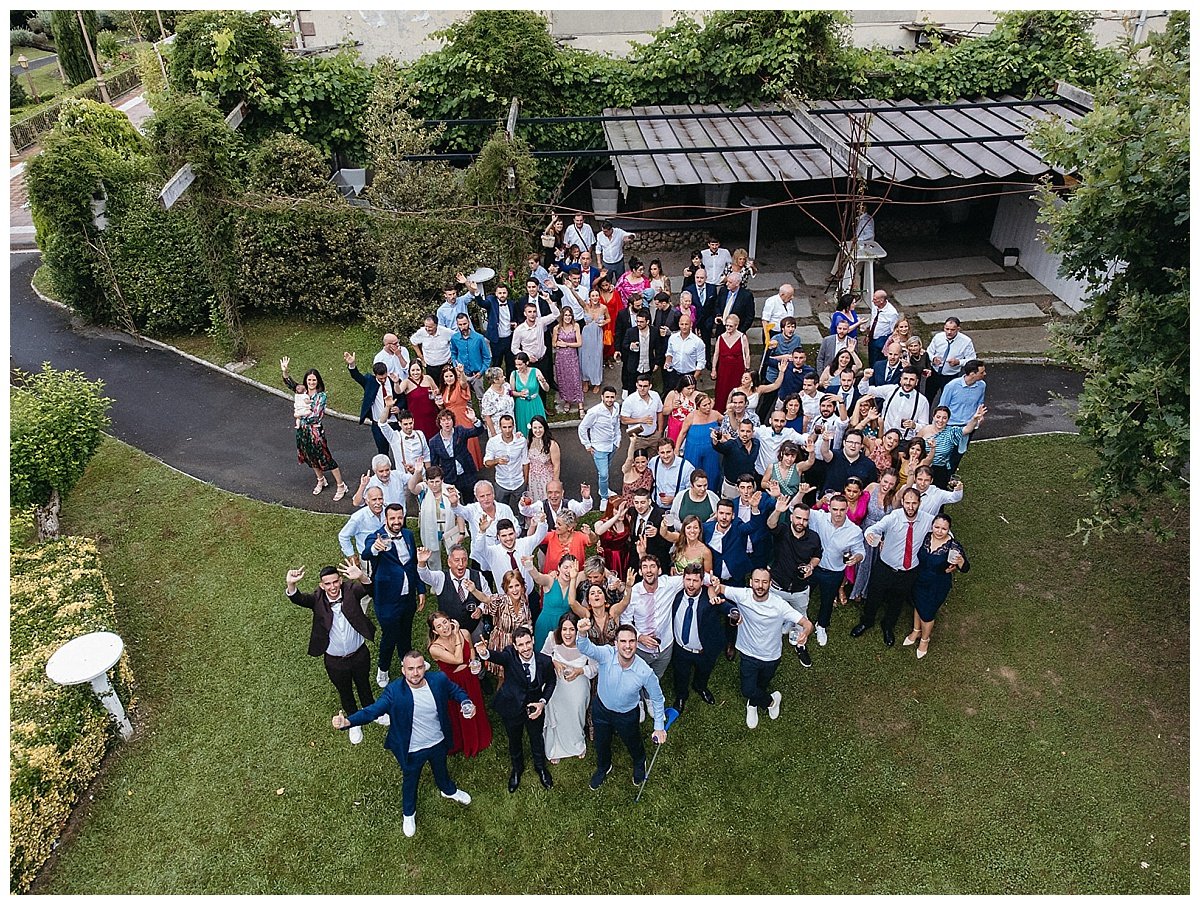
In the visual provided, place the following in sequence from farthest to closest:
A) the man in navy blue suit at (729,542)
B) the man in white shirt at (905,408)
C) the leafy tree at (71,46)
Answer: the leafy tree at (71,46)
the man in white shirt at (905,408)
the man in navy blue suit at (729,542)

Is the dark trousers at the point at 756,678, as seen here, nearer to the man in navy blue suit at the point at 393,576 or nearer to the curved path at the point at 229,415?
the man in navy blue suit at the point at 393,576

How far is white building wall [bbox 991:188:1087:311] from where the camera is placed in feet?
47.0

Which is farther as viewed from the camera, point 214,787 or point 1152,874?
point 214,787

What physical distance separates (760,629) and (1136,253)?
4366 mm

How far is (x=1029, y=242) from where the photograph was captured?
15453mm

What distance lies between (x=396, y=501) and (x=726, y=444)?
128 inches

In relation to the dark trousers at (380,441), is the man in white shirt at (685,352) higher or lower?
higher

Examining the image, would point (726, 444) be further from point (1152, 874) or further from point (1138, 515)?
point (1152, 874)

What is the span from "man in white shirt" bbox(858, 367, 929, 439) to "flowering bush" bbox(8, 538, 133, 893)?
7.65 metres

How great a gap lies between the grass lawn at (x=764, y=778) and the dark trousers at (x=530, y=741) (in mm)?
202

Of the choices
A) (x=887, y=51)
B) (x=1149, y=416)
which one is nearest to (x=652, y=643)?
(x=1149, y=416)

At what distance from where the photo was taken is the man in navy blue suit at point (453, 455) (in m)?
8.44

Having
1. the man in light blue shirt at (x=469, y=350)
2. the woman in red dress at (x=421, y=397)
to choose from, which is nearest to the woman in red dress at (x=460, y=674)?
the woman in red dress at (x=421, y=397)

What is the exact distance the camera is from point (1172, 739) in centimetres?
718
